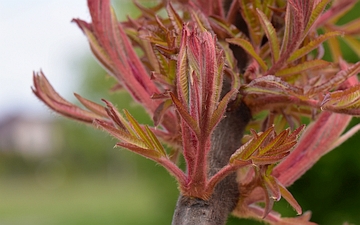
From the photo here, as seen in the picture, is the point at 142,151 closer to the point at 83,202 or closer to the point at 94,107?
the point at 94,107

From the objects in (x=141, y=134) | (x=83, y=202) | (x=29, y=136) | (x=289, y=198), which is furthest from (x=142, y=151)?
(x=29, y=136)

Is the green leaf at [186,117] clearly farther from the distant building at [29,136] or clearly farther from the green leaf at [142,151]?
the distant building at [29,136]

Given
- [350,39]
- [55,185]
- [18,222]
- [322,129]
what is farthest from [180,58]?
[55,185]

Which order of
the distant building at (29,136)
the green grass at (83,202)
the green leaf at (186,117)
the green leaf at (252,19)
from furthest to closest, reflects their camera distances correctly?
→ the distant building at (29,136), the green grass at (83,202), the green leaf at (252,19), the green leaf at (186,117)

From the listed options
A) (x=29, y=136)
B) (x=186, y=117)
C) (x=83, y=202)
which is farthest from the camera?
(x=29, y=136)

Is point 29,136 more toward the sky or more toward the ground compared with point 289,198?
more toward the ground

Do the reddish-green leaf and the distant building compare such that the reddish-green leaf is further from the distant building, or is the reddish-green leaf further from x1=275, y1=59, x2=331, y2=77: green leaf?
the distant building

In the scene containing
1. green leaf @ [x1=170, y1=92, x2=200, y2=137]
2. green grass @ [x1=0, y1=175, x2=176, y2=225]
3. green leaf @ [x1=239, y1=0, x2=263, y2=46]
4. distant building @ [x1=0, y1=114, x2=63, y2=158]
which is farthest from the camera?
distant building @ [x1=0, y1=114, x2=63, y2=158]

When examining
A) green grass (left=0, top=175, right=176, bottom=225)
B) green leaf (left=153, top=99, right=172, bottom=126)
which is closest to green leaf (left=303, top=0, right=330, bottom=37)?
green leaf (left=153, top=99, right=172, bottom=126)

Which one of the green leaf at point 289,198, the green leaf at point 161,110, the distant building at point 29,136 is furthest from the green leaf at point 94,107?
the distant building at point 29,136

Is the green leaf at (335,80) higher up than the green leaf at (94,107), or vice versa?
the green leaf at (94,107)

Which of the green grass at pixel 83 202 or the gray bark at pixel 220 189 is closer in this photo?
the gray bark at pixel 220 189

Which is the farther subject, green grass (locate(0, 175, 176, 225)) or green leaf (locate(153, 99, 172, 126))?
green grass (locate(0, 175, 176, 225))
